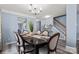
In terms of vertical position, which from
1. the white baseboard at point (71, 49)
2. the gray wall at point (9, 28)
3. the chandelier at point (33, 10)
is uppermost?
the chandelier at point (33, 10)

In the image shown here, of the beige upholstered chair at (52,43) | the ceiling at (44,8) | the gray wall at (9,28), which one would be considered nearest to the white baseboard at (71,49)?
the beige upholstered chair at (52,43)

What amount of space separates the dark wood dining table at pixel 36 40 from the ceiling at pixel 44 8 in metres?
0.40

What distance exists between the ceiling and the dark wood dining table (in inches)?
15.9

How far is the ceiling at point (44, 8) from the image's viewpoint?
1.50 metres

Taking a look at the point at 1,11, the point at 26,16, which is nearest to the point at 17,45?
the point at 26,16

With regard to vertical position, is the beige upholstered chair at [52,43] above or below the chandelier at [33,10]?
below

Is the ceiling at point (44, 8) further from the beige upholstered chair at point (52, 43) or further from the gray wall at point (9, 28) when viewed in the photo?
the beige upholstered chair at point (52, 43)

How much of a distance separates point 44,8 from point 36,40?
607mm

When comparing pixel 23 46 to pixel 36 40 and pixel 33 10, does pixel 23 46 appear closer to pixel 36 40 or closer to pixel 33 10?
pixel 36 40

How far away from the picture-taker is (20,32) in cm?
157

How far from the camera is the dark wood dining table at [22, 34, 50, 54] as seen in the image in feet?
5.11

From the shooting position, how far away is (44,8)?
1536 mm

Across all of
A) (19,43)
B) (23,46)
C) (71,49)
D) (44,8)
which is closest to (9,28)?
(19,43)

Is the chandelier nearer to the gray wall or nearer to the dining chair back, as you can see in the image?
the gray wall
